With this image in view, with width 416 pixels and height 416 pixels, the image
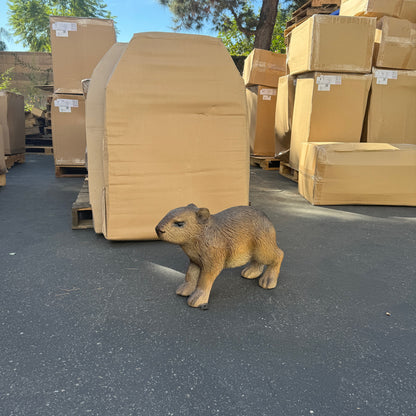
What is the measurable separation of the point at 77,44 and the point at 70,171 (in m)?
2.03

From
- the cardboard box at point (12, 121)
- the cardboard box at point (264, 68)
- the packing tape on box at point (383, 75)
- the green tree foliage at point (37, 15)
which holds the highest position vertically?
the green tree foliage at point (37, 15)

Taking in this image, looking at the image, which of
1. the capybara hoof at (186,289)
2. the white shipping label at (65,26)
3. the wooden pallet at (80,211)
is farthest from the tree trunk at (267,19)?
the capybara hoof at (186,289)

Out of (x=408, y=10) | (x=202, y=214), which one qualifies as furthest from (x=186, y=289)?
(x=408, y=10)

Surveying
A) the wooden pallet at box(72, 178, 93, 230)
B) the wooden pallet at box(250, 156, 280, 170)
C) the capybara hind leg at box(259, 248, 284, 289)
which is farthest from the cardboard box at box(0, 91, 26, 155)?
the capybara hind leg at box(259, 248, 284, 289)

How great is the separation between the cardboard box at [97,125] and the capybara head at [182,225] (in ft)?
3.79

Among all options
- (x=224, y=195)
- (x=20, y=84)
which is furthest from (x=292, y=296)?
(x=20, y=84)

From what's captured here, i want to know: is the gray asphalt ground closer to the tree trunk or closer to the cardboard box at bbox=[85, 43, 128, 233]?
the cardboard box at bbox=[85, 43, 128, 233]

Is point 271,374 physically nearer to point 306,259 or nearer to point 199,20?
point 306,259

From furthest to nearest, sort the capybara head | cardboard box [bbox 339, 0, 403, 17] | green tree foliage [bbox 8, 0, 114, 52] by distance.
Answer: green tree foliage [bbox 8, 0, 114, 52], cardboard box [bbox 339, 0, 403, 17], the capybara head

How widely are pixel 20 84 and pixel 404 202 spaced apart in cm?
1495

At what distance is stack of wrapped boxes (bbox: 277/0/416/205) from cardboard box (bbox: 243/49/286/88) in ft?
4.36

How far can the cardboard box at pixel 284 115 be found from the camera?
5293mm

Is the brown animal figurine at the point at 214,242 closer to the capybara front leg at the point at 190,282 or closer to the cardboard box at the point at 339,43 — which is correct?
the capybara front leg at the point at 190,282

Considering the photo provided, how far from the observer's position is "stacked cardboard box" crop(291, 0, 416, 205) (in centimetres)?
373
